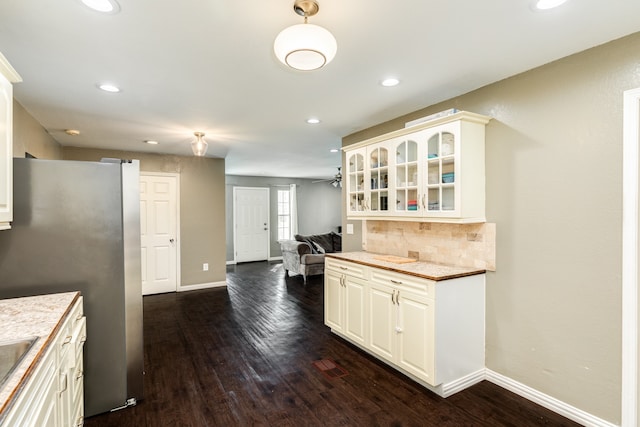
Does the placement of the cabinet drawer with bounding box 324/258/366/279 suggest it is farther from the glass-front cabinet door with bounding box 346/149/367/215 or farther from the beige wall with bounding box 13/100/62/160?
the beige wall with bounding box 13/100/62/160

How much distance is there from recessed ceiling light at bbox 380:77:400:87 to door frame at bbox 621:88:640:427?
139 centimetres

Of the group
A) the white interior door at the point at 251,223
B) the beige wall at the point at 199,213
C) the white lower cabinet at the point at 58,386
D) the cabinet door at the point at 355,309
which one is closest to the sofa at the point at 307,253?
the beige wall at the point at 199,213

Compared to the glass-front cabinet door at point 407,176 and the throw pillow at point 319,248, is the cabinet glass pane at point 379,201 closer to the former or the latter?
the glass-front cabinet door at point 407,176

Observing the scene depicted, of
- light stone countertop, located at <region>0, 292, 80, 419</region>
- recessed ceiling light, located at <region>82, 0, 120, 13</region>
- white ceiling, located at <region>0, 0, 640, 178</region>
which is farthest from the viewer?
white ceiling, located at <region>0, 0, 640, 178</region>

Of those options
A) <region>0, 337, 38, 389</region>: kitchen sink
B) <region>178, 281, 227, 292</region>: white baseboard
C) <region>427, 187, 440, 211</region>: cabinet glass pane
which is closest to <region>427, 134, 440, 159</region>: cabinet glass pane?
<region>427, 187, 440, 211</region>: cabinet glass pane

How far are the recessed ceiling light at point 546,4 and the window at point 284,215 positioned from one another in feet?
25.8

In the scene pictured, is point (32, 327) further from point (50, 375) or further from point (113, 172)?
point (113, 172)

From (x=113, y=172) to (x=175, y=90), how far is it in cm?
89

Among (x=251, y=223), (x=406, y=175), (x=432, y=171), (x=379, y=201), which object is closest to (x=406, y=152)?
(x=406, y=175)

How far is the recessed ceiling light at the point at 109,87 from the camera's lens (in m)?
2.52

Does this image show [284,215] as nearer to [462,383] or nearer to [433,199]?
[433,199]

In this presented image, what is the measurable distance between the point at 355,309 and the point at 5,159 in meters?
2.78

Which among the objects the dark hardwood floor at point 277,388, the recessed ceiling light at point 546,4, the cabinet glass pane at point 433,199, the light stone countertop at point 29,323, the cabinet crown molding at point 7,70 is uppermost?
the recessed ceiling light at point 546,4

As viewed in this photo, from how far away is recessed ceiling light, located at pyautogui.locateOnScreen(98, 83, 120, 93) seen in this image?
8.27 ft
